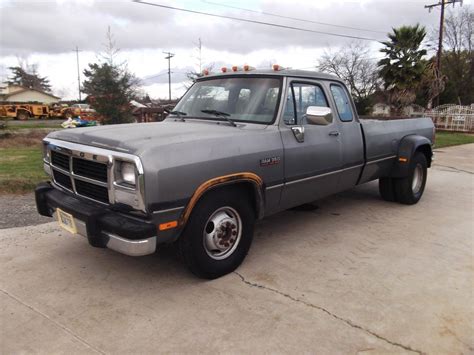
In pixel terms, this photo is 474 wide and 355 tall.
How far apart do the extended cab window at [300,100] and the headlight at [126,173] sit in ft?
6.07

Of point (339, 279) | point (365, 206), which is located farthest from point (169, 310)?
point (365, 206)

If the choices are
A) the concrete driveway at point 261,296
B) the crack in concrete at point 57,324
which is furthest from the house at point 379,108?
the crack in concrete at point 57,324

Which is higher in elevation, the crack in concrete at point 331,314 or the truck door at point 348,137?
the truck door at point 348,137

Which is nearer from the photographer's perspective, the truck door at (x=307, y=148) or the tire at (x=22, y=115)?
the truck door at (x=307, y=148)

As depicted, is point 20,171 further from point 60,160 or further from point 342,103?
point 342,103

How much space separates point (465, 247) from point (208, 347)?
3.48 m

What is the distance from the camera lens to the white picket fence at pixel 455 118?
75.5ft

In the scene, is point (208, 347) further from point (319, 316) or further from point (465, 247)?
point (465, 247)

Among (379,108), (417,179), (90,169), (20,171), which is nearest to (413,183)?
(417,179)

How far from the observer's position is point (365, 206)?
6.41 meters

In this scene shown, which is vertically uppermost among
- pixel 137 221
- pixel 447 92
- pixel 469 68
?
pixel 469 68

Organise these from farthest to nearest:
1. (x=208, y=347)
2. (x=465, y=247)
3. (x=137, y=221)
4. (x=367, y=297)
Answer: (x=465, y=247) < (x=367, y=297) < (x=137, y=221) < (x=208, y=347)

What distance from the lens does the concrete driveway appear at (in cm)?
285

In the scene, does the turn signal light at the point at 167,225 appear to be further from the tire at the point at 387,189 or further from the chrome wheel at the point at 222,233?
the tire at the point at 387,189
